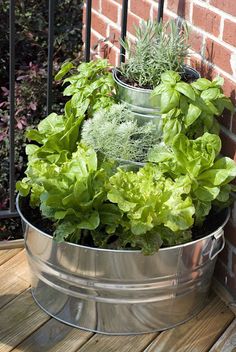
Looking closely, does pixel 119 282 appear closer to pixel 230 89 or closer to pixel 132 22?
pixel 230 89

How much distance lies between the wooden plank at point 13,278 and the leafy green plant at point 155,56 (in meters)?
0.74

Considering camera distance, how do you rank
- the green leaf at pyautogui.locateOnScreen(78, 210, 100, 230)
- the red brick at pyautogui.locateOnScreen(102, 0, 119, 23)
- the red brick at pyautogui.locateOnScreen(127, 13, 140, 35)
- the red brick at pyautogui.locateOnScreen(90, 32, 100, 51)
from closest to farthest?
the green leaf at pyautogui.locateOnScreen(78, 210, 100, 230), the red brick at pyautogui.locateOnScreen(127, 13, 140, 35), the red brick at pyautogui.locateOnScreen(102, 0, 119, 23), the red brick at pyautogui.locateOnScreen(90, 32, 100, 51)

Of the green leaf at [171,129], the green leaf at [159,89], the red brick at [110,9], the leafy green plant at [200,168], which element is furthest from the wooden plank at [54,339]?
the red brick at [110,9]

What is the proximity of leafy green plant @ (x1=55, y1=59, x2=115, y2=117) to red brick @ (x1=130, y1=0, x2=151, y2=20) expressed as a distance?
360mm

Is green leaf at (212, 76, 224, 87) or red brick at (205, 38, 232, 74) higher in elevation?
red brick at (205, 38, 232, 74)

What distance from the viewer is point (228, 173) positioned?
1.98 m

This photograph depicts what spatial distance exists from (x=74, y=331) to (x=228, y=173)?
674mm

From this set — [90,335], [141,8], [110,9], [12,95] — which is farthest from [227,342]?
[110,9]

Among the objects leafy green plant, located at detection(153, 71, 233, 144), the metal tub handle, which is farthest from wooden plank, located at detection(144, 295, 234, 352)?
leafy green plant, located at detection(153, 71, 233, 144)

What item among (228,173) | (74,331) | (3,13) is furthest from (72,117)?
(3,13)

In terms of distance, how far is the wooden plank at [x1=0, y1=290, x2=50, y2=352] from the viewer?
2043 millimetres

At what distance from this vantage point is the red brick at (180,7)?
→ 226 cm

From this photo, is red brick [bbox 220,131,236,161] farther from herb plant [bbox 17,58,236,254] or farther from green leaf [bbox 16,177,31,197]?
green leaf [bbox 16,177,31,197]

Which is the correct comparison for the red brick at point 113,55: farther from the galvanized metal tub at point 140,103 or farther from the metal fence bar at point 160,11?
the galvanized metal tub at point 140,103
